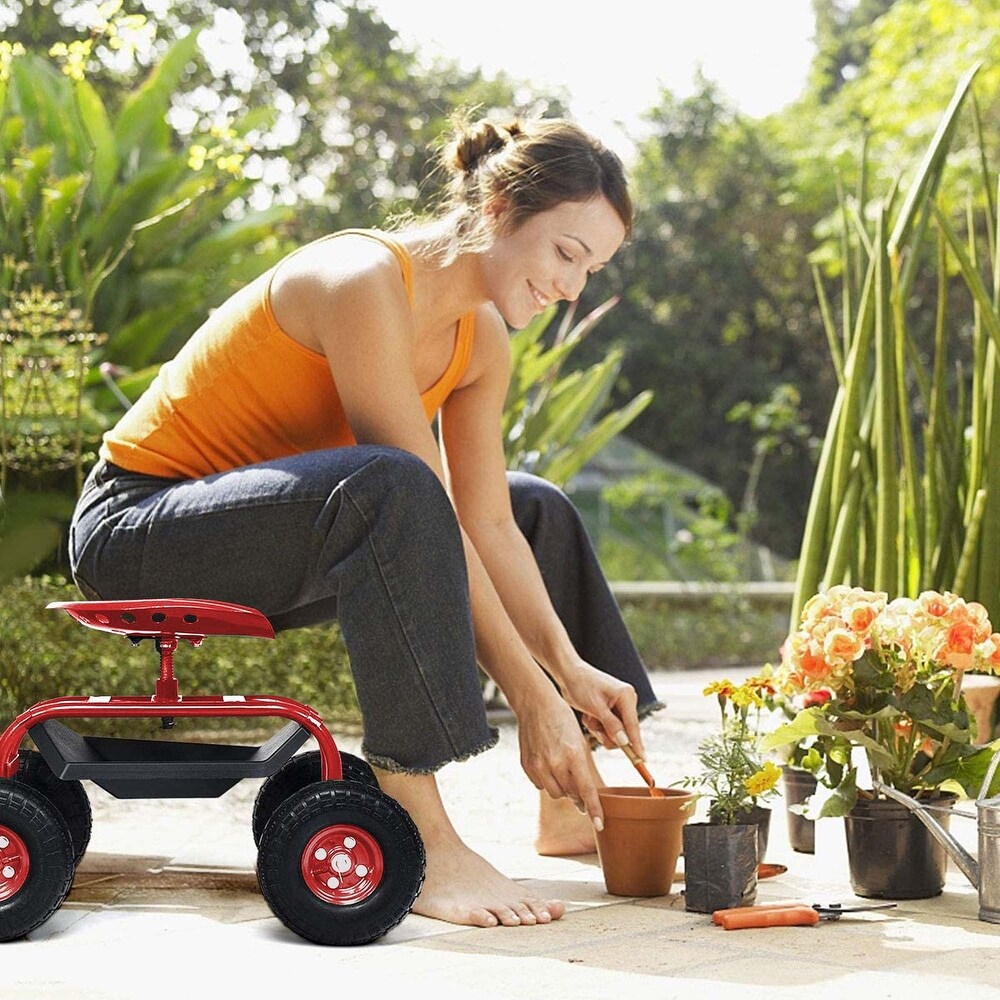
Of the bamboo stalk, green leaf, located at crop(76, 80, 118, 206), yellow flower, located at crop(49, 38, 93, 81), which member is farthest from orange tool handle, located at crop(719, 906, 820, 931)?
green leaf, located at crop(76, 80, 118, 206)

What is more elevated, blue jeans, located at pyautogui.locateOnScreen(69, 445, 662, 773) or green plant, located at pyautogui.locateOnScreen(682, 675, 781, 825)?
blue jeans, located at pyautogui.locateOnScreen(69, 445, 662, 773)

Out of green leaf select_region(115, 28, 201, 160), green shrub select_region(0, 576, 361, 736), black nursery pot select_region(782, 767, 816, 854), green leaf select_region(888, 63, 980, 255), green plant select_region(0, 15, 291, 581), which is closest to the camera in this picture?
black nursery pot select_region(782, 767, 816, 854)

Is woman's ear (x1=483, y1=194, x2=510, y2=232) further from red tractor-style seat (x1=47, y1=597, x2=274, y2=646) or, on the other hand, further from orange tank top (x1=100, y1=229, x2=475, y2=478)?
red tractor-style seat (x1=47, y1=597, x2=274, y2=646)

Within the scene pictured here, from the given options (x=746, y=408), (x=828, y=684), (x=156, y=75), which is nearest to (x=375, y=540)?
(x=828, y=684)

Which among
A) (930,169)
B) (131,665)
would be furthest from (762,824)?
(131,665)

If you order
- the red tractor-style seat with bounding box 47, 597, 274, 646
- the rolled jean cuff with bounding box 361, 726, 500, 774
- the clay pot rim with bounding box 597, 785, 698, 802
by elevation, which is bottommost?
the clay pot rim with bounding box 597, 785, 698, 802

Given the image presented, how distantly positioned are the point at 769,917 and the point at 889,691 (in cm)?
40

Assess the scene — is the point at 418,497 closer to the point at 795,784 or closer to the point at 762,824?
the point at 762,824

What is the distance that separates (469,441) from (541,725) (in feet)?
1.77

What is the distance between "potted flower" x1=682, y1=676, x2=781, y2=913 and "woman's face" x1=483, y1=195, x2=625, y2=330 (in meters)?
0.64

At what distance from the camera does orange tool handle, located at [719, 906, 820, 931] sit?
1671 millimetres

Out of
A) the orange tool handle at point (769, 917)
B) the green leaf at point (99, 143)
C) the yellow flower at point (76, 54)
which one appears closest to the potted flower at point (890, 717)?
the orange tool handle at point (769, 917)

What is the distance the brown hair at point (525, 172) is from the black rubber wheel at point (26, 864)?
943 mm

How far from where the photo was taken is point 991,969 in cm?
146
